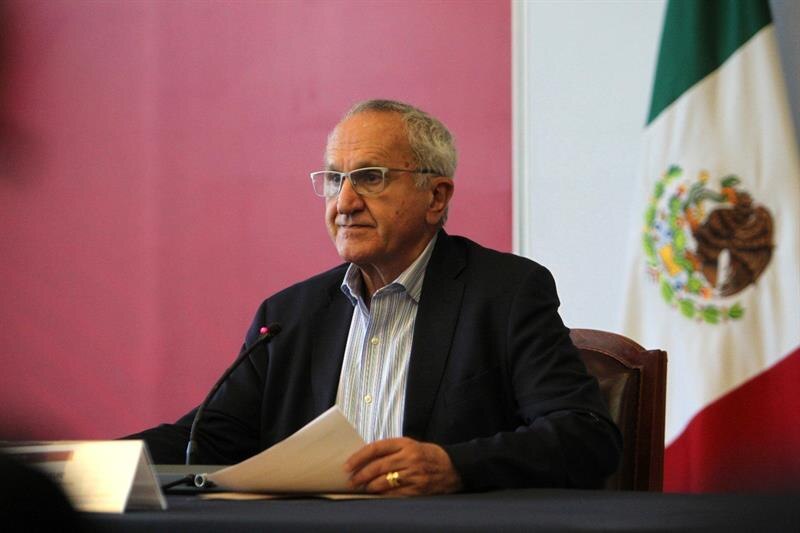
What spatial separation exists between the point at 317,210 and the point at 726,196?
1.44m

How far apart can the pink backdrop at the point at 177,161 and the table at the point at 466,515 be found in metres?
2.36

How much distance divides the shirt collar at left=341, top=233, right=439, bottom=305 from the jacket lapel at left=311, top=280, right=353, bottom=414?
0.10ft

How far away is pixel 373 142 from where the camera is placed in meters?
2.34

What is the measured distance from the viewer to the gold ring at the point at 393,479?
1463 millimetres

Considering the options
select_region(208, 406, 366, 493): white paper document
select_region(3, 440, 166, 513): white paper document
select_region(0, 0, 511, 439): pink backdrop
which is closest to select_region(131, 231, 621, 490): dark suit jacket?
select_region(208, 406, 366, 493): white paper document

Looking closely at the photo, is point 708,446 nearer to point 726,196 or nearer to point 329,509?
point 726,196

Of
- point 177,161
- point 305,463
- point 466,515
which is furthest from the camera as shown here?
point 177,161

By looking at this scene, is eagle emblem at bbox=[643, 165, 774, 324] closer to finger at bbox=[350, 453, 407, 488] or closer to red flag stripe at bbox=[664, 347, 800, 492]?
red flag stripe at bbox=[664, 347, 800, 492]

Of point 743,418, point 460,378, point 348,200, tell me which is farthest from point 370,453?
point 743,418

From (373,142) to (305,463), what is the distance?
3.57ft

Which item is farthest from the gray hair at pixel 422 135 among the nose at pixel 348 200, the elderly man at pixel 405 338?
the nose at pixel 348 200

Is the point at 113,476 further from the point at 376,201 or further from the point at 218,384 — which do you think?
the point at 376,201

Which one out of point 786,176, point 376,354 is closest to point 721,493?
point 376,354

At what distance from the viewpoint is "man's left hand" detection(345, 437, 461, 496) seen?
1.45m
